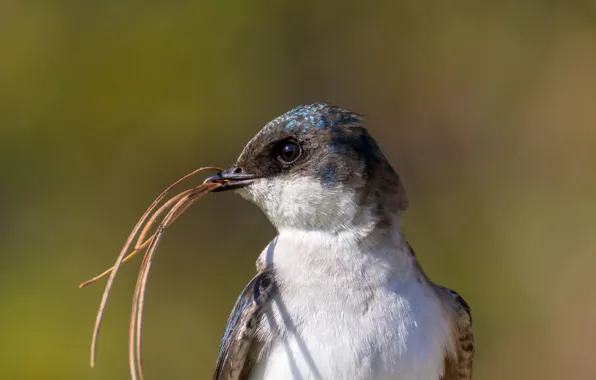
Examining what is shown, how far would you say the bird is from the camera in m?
2.47

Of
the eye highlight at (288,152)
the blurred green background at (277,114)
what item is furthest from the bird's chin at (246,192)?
the blurred green background at (277,114)

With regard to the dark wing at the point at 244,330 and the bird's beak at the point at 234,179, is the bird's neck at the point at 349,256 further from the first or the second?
the bird's beak at the point at 234,179

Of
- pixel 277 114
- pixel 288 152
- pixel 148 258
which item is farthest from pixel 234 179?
pixel 277 114

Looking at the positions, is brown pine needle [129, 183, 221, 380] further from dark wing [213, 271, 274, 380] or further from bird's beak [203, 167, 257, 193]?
dark wing [213, 271, 274, 380]

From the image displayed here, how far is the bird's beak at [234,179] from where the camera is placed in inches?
105

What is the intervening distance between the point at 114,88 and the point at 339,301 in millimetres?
3150

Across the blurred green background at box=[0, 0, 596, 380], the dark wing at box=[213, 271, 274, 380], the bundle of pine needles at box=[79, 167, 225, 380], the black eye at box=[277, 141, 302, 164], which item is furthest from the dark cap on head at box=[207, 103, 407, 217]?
the blurred green background at box=[0, 0, 596, 380]

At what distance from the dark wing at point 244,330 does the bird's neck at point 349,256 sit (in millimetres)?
67

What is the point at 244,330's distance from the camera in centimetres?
257

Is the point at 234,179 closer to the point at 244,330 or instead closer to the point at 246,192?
the point at 246,192

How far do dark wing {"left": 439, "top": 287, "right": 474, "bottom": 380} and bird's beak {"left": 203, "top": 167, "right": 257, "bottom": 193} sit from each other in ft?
2.09

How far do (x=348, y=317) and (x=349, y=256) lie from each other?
17cm

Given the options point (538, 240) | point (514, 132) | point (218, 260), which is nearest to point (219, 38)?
point (218, 260)

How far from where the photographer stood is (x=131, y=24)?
17.4ft
